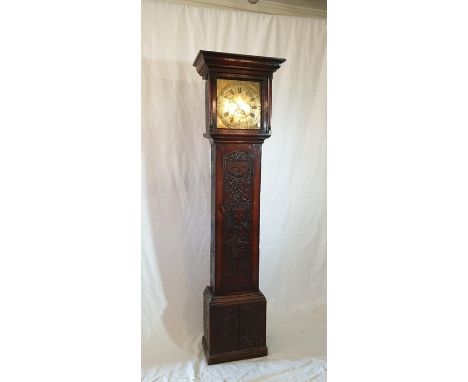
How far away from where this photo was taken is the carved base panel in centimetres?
210

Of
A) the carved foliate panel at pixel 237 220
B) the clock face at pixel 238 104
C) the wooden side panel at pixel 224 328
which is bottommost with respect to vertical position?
the wooden side panel at pixel 224 328

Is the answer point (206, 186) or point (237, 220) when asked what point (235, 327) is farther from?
point (206, 186)

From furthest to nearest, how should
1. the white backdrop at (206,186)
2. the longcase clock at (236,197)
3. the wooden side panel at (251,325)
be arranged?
the white backdrop at (206,186)
the wooden side panel at (251,325)
the longcase clock at (236,197)

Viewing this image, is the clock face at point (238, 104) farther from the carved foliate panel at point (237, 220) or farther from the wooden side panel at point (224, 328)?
the wooden side panel at point (224, 328)

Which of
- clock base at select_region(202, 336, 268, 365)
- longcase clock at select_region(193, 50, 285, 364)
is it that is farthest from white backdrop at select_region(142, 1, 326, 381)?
longcase clock at select_region(193, 50, 285, 364)

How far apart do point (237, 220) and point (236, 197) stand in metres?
0.13

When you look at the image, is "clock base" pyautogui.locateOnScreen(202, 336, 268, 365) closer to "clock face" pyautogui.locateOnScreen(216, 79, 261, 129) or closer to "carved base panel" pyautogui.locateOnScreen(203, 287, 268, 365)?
"carved base panel" pyautogui.locateOnScreen(203, 287, 268, 365)

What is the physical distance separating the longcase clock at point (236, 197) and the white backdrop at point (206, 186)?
17cm

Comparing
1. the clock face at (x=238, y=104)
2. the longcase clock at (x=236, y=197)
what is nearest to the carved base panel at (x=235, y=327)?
the longcase clock at (x=236, y=197)

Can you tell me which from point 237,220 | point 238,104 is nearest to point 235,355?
point 237,220

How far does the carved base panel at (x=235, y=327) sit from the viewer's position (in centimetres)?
210

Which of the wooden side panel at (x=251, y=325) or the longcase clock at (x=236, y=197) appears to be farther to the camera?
the wooden side panel at (x=251, y=325)
